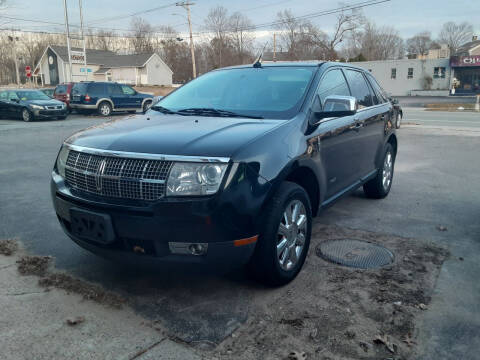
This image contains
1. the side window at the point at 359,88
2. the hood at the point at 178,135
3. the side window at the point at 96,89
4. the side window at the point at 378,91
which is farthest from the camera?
the side window at the point at 96,89

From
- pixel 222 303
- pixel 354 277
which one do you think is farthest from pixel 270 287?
pixel 354 277

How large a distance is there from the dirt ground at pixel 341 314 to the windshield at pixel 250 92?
145cm

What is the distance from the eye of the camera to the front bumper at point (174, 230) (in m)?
2.85

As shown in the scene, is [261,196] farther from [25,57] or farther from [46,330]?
[25,57]

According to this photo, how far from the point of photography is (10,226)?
4.99m

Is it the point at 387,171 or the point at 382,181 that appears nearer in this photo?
the point at 382,181

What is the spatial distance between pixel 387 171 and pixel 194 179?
168 inches

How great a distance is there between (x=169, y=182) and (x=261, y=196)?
646 mm

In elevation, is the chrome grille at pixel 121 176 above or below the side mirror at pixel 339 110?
below

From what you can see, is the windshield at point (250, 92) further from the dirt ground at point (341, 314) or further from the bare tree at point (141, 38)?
the bare tree at point (141, 38)

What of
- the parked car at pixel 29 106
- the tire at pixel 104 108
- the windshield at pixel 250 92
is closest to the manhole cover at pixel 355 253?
the windshield at pixel 250 92

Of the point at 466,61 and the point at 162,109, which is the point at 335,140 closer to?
the point at 162,109

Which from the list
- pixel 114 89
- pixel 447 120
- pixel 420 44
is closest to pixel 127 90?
pixel 114 89

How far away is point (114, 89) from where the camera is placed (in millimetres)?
22844
